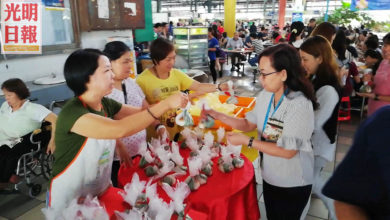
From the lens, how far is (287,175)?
5.93ft

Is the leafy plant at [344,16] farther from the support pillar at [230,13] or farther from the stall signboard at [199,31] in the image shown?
the stall signboard at [199,31]

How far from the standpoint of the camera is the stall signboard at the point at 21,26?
3.79 meters

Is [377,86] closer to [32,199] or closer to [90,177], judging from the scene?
[90,177]

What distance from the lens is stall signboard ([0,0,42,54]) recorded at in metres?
3.79

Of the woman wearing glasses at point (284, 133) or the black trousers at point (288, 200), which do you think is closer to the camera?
the woman wearing glasses at point (284, 133)

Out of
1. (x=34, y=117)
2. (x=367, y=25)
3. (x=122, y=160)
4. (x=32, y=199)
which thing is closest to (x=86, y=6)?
(x=34, y=117)

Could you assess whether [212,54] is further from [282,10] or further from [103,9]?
[282,10]

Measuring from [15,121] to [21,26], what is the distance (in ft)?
5.11

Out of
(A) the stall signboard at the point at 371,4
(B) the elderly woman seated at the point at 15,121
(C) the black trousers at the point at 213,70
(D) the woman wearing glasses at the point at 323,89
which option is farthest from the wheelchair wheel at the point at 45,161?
(A) the stall signboard at the point at 371,4

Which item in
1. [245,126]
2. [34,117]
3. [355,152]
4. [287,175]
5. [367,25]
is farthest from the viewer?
[367,25]

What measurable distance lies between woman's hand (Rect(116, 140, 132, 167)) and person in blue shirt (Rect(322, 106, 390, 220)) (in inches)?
63.9

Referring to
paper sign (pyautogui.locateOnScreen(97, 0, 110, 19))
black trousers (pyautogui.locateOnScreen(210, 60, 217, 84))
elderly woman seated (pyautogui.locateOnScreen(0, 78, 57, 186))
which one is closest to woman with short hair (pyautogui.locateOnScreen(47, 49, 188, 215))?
elderly woman seated (pyautogui.locateOnScreen(0, 78, 57, 186))

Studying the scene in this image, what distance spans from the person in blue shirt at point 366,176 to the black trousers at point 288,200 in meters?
1.09

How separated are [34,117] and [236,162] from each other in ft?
8.50
